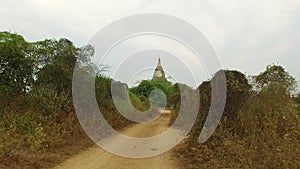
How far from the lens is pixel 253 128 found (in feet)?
30.6

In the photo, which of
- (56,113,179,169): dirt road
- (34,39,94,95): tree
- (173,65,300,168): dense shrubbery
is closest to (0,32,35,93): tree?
(34,39,94,95): tree

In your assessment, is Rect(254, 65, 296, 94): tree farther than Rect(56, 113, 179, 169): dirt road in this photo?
Yes

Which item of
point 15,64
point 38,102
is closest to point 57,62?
point 15,64

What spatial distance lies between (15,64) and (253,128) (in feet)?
31.2

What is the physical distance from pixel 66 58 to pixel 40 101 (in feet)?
11.4

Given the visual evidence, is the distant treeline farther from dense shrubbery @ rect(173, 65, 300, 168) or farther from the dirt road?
the dirt road

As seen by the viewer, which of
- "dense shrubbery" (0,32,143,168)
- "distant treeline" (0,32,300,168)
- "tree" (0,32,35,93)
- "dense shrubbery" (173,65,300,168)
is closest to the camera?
"dense shrubbery" (173,65,300,168)

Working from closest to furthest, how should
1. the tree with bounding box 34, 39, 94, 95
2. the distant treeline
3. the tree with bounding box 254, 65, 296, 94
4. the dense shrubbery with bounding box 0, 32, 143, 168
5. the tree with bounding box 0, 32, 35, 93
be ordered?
the distant treeline
the tree with bounding box 254, 65, 296, 94
the dense shrubbery with bounding box 0, 32, 143, 168
the tree with bounding box 0, 32, 35, 93
the tree with bounding box 34, 39, 94, 95

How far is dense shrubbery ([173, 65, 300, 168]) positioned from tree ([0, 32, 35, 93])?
701 centimetres

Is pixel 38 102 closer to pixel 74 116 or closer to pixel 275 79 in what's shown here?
pixel 74 116

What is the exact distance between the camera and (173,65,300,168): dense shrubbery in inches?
307

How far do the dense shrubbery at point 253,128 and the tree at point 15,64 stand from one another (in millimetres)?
7010

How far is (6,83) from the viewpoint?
14078mm

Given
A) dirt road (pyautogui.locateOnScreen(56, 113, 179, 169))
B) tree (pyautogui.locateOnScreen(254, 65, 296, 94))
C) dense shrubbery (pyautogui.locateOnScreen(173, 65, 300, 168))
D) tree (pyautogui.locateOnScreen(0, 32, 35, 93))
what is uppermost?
tree (pyautogui.locateOnScreen(0, 32, 35, 93))
